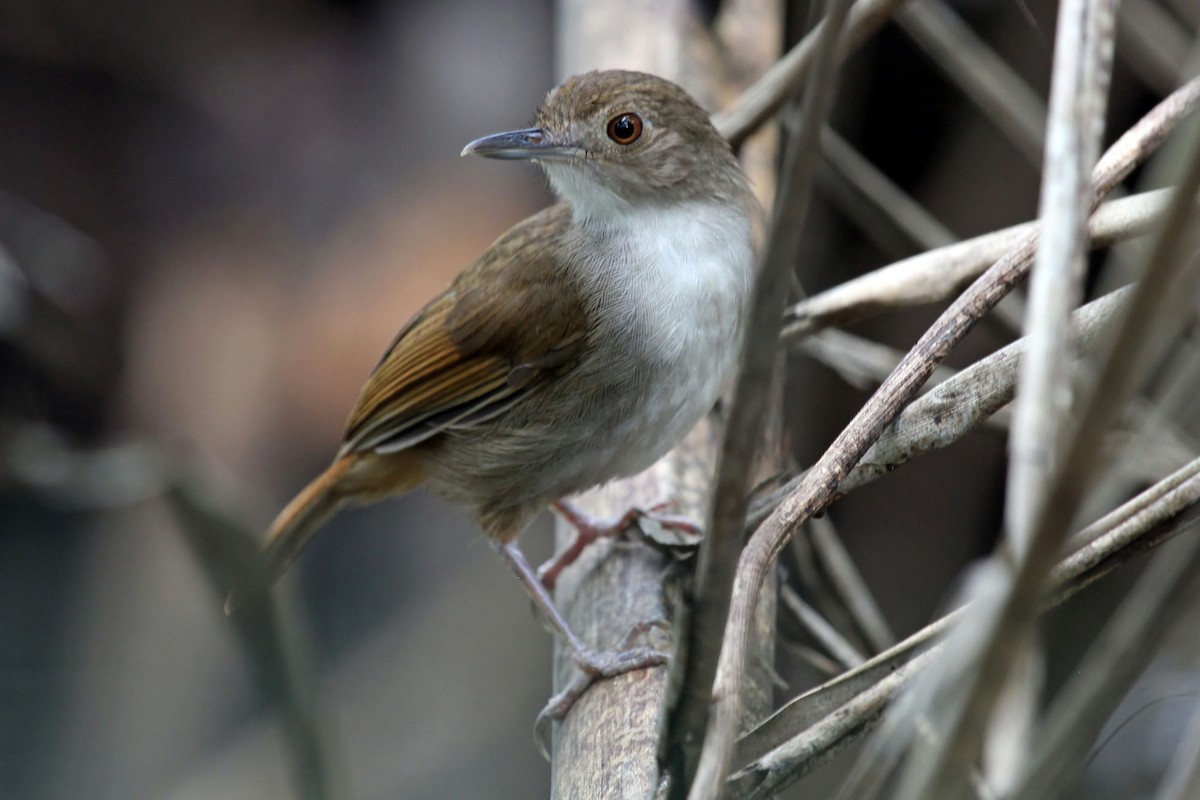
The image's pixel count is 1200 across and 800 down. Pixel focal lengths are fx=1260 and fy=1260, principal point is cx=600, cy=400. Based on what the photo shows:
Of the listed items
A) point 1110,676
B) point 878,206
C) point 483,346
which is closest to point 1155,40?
point 878,206

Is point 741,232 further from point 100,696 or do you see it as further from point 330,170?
point 330,170

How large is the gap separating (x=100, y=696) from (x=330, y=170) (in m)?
3.01

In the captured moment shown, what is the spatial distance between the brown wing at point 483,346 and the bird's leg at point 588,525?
33 centimetres

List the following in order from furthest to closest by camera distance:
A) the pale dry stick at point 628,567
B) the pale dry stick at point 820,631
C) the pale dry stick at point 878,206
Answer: the pale dry stick at point 878,206, the pale dry stick at point 820,631, the pale dry stick at point 628,567

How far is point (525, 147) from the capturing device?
3160 millimetres

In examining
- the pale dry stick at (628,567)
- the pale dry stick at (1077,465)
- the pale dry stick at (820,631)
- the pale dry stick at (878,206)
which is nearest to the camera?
the pale dry stick at (1077,465)

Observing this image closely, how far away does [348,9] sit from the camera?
22.2 feet

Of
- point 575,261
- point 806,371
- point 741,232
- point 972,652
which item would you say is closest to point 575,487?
point 575,261

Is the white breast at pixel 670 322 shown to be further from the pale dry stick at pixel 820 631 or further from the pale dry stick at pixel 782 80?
the pale dry stick at pixel 820 631

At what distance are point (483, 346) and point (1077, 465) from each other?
2.34 m

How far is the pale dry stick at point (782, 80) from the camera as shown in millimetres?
2650

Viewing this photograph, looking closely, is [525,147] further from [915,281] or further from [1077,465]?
[1077,465]

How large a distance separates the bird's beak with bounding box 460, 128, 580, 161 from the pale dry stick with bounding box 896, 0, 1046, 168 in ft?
3.32

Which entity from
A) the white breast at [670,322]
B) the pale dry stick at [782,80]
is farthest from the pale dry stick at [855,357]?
the pale dry stick at [782,80]
